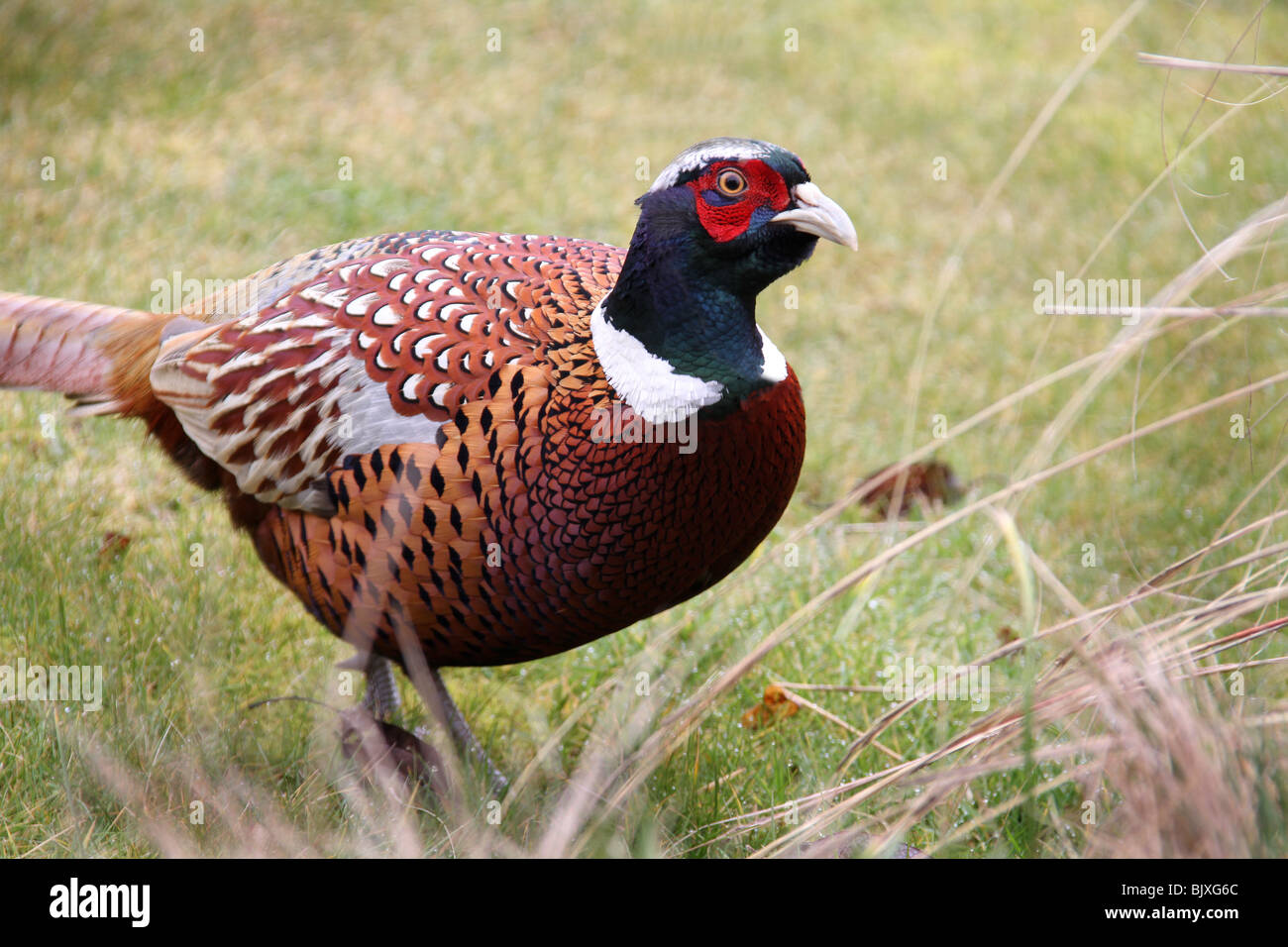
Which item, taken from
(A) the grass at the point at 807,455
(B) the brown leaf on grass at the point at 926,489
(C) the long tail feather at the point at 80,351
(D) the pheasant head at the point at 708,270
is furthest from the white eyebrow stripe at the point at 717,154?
(B) the brown leaf on grass at the point at 926,489

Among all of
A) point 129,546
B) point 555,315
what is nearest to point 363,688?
point 129,546

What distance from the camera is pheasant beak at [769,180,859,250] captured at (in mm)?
2445

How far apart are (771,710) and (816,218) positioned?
144cm

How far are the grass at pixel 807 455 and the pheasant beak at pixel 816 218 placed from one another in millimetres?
465

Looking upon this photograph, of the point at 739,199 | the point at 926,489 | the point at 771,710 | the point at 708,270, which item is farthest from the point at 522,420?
the point at 926,489

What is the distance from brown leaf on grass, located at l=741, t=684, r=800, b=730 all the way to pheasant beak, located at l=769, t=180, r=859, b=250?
Answer: 1368 millimetres

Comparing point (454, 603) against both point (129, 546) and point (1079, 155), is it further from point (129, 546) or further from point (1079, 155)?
point (1079, 155)

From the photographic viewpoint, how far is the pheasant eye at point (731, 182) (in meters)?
2.50

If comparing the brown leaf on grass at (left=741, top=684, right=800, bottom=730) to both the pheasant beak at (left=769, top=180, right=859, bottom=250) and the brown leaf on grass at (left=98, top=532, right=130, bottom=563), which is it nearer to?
the pheasant beak at (left=769, top=180, right=859, bottom=250)

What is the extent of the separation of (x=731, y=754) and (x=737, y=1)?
5941mm

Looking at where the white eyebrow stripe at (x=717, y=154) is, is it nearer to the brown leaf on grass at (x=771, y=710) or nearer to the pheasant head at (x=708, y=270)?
the pheasant head at (x=708, y=270)

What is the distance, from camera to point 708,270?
2.56 meters

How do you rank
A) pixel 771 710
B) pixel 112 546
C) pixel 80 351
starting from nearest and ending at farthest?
pixel 80 351, pixel 771 710, pixel 112 546

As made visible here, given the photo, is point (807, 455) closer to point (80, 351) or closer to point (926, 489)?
point (926, 489)
